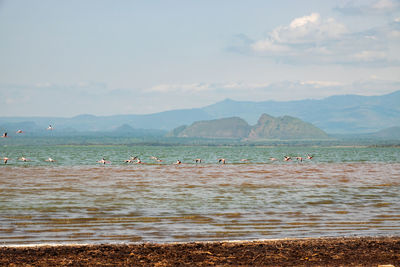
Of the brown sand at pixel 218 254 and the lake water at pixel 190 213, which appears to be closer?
the brown sand at pixel 218 254

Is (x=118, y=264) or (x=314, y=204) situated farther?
(x=314, y=204)

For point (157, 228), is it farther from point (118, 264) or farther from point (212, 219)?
point (118, 264)

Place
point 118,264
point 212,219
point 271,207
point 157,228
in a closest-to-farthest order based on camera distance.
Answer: point 118,264 → point 157,228 → point 212,219 → point 271,207

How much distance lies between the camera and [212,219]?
22859 mm

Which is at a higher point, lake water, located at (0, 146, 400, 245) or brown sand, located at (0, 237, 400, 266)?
brown sand, located at (0, 237, 400, 266)

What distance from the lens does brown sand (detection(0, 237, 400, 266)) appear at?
526 inches

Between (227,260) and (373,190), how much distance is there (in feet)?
83.1

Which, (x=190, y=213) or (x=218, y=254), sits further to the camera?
(x=190, y=213)

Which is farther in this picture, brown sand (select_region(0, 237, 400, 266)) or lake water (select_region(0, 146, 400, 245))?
lake water (select_region(0, 146, 400, 245))

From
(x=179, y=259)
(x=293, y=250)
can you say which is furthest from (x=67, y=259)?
(x=293, y=250)

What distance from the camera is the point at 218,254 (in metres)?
14.3

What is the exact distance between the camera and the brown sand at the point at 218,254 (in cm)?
1335

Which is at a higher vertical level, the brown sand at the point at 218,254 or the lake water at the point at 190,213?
the brown sand at the point at 218,254

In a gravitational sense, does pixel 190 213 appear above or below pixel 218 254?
below
